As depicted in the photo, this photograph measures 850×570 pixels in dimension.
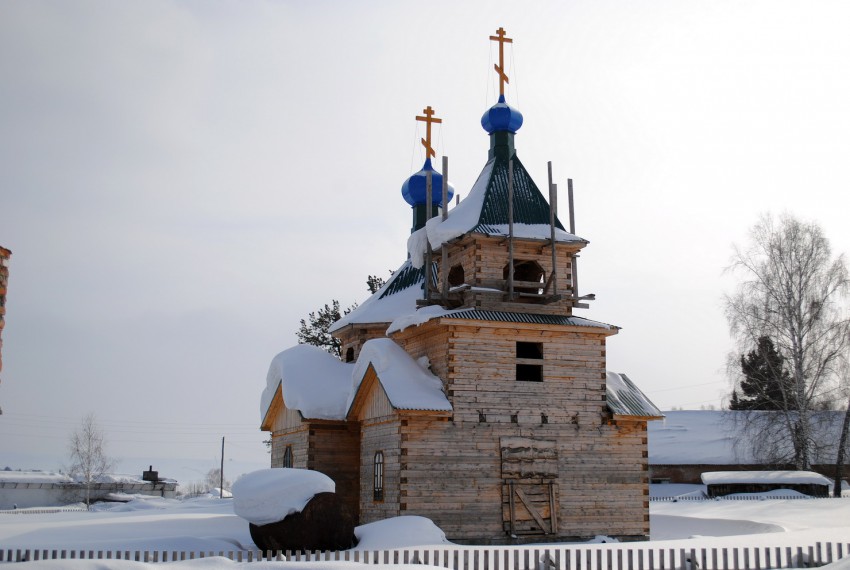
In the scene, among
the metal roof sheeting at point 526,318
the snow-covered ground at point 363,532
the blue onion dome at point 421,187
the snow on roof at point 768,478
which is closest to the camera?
the snow-covered ground at point 363,532

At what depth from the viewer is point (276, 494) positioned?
1902 cm

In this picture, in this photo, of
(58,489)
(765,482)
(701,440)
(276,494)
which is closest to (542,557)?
(276,494)

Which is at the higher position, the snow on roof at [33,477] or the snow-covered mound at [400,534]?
the snow-covered mound at [400,534]

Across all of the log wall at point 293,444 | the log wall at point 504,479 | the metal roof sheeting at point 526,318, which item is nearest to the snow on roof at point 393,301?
the log wall at point 293,444

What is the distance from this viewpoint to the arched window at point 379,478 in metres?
23.5

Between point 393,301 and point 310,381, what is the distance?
4249 mm

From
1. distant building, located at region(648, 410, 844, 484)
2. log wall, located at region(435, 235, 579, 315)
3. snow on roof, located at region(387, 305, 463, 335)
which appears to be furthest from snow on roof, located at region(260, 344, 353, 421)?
distant building, located at region(648, 410, 844, 484)

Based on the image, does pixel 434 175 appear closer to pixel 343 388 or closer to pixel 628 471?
pixel 343 388

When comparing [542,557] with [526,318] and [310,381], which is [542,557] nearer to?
[526,318]

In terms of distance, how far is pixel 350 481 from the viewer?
2647cm

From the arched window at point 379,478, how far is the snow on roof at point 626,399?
20.7ft

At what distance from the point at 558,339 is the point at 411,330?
162 inches

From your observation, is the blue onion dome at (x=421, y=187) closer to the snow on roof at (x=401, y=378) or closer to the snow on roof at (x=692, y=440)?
the snow on roof at (x=401, y=378)

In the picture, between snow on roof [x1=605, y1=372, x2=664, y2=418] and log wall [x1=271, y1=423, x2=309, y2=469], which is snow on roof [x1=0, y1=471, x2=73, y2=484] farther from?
snow on roof [x1=605, y1=372, x2=664, y2=418]
